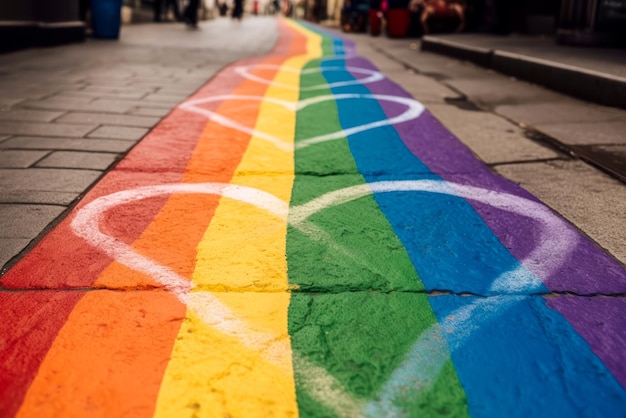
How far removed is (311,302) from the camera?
142 cm

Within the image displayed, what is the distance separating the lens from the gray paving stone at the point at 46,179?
2193 millimetres

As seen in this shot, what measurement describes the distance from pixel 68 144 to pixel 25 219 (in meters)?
1.08

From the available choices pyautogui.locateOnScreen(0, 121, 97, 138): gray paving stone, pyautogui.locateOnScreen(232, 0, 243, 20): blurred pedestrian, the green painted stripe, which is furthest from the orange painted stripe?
pyautogui.locateOnScreen(232, 0, 243, 20): blurred pedestrian

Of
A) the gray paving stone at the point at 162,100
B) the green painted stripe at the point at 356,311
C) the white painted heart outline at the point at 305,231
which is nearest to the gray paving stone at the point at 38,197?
the white painted heart outline at the point at 305,231

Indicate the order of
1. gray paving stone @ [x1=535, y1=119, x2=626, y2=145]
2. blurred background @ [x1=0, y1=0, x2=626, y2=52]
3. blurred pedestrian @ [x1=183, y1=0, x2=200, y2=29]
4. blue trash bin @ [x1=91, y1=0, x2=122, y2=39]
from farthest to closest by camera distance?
blurred pedestrian @ [x1=183, y1=0, x2=200, y2=29] → blue trash bin @ [x1=91, y1=0, x2=122, y2=39] → blurred background @ [x1=0, y1=0, x2=626, y2=52] → gray paving stone @ [x1=535, y1=119, x2=626, y2=145]

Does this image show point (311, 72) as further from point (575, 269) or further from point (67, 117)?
point (575, 269)

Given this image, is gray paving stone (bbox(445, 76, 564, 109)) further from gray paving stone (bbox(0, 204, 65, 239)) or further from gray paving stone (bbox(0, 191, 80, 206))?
gray paving stone (bbox(0, 204, 65, 239))

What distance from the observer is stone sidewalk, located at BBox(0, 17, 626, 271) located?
2.04 meters

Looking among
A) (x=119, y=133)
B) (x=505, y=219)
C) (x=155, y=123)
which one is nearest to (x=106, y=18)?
(x=155, y=123)

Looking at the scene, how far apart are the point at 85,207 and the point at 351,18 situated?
51.0 feet

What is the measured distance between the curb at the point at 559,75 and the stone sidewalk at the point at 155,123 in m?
0.11

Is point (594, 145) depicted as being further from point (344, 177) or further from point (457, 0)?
point (457, 0)

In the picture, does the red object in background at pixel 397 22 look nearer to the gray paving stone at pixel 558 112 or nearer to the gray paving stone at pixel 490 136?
the gray paving stone at pixel 558 112

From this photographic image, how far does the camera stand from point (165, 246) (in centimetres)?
174
